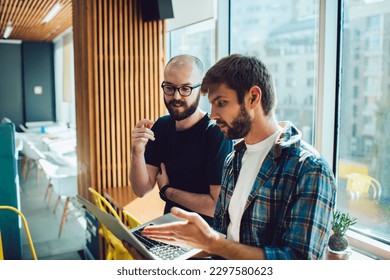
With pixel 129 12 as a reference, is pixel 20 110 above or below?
below

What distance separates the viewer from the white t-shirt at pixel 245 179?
146 cm

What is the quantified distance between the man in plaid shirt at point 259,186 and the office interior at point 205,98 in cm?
117

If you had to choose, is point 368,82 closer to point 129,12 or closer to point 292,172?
point 292,172

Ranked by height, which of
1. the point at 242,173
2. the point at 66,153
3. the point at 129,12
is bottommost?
the point at 66,153

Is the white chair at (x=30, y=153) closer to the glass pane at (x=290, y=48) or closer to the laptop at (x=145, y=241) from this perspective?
the glass pane at (x=290, y=48)

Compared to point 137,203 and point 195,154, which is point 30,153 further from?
point 195,154

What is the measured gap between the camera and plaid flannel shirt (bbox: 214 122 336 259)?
1209 millimetres

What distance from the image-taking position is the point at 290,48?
10.7 ft

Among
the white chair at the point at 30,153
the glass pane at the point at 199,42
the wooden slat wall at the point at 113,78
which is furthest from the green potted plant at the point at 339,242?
the white chair at the point at 30,153

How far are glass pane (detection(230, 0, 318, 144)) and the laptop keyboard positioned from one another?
1592mm

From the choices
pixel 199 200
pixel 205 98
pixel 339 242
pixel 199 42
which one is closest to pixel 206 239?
pixel 199 200

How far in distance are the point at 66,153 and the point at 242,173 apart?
21.4 ft
